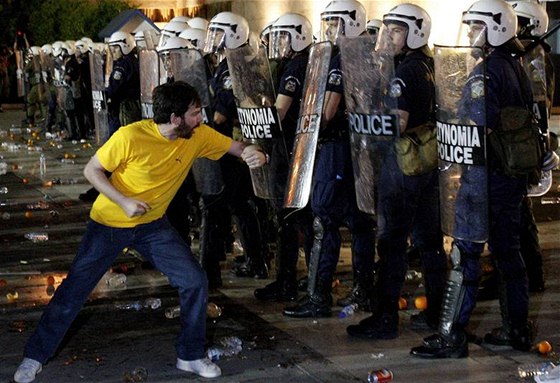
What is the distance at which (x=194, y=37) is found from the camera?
1057 cm

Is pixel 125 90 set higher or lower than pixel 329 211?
higher

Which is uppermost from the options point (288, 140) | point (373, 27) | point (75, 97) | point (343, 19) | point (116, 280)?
point (343, 19)

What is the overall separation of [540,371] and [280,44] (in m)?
3.42

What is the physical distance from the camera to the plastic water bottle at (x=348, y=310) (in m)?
8.09

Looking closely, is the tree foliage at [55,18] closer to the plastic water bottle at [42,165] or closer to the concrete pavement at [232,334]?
the plastic water bottle at [42,165]

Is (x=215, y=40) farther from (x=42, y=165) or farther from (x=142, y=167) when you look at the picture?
(x=42, y=165)

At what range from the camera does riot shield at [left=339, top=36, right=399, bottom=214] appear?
7.20 m

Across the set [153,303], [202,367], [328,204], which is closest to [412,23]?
[328,204]

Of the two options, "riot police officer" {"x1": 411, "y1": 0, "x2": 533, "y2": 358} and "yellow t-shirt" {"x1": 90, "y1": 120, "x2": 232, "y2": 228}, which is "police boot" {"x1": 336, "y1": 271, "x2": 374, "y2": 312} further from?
"yellow t-shirt" {"x1": 90, "y1": 120, "x2": 232, "y2": 228}

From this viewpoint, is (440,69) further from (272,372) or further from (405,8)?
(272,372)

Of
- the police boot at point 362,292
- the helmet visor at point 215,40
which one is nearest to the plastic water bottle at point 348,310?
the police boot at point 362,292

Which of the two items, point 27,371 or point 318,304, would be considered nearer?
point 27,371

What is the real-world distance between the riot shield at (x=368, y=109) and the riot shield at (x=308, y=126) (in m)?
0.22

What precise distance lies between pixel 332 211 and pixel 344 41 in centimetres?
122
